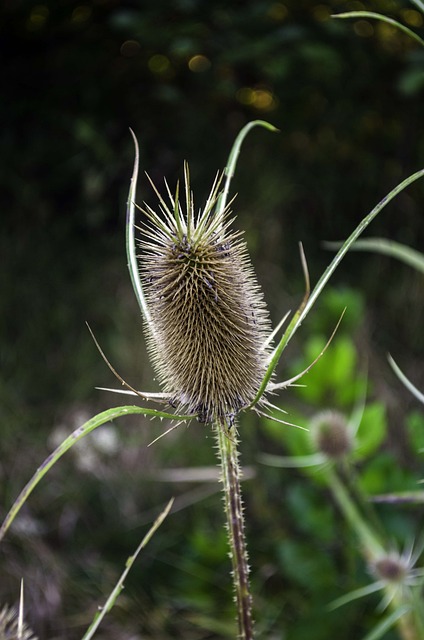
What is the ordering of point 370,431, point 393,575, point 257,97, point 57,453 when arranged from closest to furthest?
point 57,453, point 393,575, point 370,431, point 257,97

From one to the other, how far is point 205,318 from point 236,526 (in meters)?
0.23

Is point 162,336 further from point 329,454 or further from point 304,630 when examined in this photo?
point 304,630

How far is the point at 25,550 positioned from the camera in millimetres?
2250

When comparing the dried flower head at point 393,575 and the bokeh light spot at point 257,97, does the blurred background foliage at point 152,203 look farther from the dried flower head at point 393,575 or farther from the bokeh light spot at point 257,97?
the dried flower head at point 393,575

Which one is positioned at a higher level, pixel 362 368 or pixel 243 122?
pixel 243 122

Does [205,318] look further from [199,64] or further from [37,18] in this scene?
[37,18]

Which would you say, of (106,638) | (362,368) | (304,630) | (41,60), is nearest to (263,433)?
(362,368)

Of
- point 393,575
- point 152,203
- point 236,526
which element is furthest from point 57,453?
point 152,203

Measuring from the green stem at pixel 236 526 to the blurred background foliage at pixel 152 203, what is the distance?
52.1 inches

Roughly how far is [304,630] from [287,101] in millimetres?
1993

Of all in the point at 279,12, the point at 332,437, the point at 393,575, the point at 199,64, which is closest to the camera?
the point at 393,575

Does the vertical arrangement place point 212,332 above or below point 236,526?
above

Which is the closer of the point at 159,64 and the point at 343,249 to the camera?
the point at 343,249

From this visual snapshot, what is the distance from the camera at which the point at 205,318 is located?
2.73 ft
